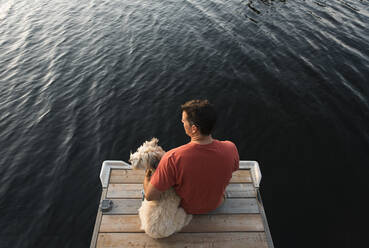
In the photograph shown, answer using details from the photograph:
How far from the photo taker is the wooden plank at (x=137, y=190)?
5.79 metres

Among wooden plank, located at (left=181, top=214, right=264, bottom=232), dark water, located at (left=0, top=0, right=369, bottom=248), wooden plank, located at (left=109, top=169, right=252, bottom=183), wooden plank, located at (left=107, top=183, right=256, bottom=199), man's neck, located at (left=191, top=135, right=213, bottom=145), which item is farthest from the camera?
dark water, located at (left=0, top=0, right=369, bottom=248)

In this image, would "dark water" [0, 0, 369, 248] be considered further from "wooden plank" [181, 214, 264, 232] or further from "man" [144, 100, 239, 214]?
"man" [144, 100, 239, 214]

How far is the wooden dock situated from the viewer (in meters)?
4.76

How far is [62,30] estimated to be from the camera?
17.6 m

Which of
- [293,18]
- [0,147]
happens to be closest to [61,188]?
[0,147]

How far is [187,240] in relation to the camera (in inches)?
186

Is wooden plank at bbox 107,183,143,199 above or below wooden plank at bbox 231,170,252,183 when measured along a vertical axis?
above

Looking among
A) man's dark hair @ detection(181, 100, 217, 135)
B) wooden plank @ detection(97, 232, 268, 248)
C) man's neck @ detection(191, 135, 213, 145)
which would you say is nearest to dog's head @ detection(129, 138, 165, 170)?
man's neck @ detection(191, 135, 213, 145)

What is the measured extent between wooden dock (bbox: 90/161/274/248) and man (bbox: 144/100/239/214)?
50.1 inches

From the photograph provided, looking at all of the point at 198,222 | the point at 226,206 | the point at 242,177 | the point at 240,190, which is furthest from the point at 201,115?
the point at 242,177

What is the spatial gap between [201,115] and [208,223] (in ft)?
9.32

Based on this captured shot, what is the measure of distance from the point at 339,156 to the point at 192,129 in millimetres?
7671

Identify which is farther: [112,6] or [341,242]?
[112,6]

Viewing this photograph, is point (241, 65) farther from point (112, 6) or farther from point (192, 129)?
point (112, 6)
